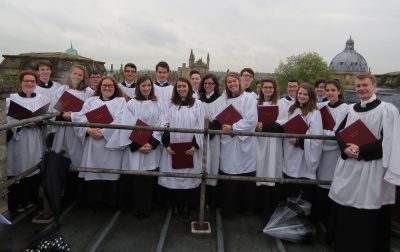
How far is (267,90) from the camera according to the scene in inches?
210

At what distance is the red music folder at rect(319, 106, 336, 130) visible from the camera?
469 cm

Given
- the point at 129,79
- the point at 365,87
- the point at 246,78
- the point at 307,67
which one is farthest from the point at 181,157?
the point at 307,67

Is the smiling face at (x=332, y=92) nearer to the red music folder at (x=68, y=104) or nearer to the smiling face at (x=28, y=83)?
the red music folder at (x=68, y=104)

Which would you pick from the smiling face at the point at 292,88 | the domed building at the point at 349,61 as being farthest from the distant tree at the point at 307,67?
the smiling face at the point at 292,88

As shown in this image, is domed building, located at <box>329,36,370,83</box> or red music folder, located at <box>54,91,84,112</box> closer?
red music folder, located at <box>54,91,84,112</box>

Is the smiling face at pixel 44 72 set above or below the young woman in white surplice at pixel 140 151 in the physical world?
above

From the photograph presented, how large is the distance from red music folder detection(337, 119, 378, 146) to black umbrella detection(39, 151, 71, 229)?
3094mm

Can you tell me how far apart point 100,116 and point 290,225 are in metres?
2.60

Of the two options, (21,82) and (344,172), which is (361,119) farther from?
(21,82)

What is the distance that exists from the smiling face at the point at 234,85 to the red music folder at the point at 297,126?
0.89m

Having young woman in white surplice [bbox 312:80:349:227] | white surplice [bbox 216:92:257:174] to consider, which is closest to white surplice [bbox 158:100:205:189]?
white surplice [bbox 216:92:257:174]

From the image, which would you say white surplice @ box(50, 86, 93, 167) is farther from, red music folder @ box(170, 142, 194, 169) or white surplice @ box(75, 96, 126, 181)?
red music folder @ box(170, 142, 194, 169)

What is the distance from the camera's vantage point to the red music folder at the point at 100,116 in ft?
14.3

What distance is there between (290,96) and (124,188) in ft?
10.2
